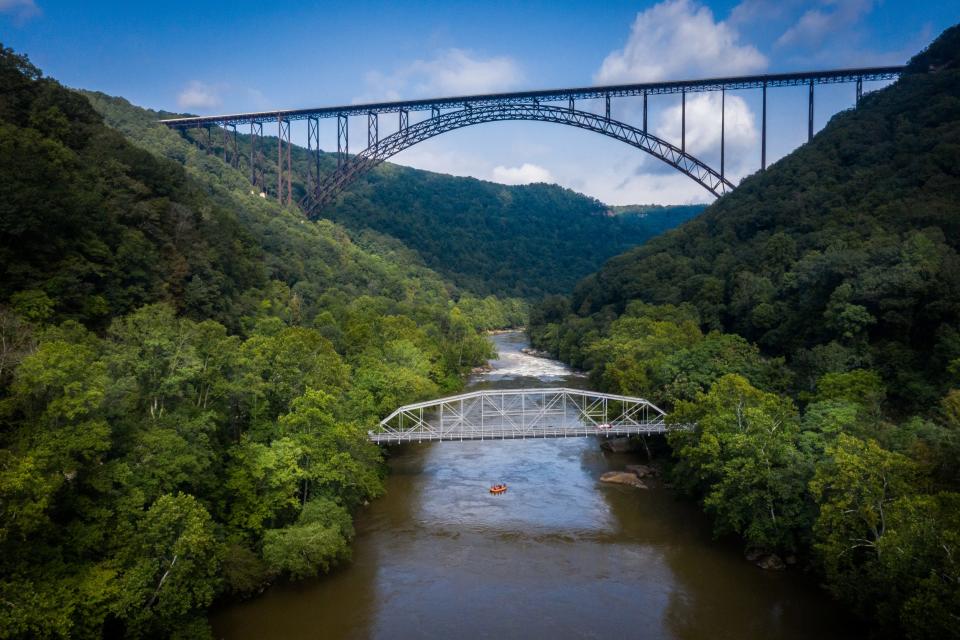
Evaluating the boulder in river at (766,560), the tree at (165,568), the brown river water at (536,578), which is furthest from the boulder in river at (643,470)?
the tree at (165,568)

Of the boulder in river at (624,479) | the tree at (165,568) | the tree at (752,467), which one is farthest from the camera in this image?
the boulder in river at (624,479)

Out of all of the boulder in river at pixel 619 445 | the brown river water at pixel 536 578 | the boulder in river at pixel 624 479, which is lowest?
the brown river water at pixel 536 578

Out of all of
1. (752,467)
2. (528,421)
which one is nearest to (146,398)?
(752,467)

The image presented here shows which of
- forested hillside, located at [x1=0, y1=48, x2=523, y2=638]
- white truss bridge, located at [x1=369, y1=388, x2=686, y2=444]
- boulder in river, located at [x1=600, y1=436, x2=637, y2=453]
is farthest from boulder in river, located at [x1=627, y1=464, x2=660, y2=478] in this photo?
forested hillside, located at [x1=0, y1=48, x2=523, y2=638]

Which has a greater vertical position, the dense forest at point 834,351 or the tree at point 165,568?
the dense forest at point 834,351

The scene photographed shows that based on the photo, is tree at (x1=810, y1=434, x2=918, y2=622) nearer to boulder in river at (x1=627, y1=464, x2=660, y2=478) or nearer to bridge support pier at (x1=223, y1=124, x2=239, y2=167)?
boulder in river at (x1=627, y1=464, x2=660, y2=478)

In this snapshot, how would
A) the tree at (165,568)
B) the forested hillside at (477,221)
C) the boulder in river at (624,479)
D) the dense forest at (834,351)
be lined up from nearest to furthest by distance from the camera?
the tree at (165,568) → the dense forest at (834,351) → the boulder in river at (624,479) → the forested hillside at (477,221)

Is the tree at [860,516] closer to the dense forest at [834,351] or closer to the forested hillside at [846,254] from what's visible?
the dense forest at [834,351]
